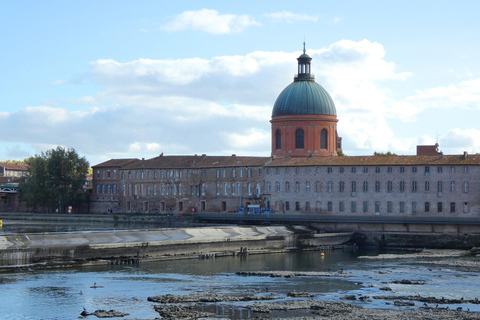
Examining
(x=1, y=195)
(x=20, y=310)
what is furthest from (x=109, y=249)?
(x=1, y=195)

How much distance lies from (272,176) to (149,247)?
2944cm

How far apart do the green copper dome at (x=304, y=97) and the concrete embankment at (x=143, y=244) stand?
22585mm

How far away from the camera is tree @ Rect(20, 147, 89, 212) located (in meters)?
102

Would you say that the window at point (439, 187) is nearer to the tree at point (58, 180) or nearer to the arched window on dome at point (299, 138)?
the arched window on dome at point (299, 138)

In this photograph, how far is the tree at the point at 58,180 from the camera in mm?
101938

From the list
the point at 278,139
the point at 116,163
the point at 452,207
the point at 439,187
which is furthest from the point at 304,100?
the point at 116,163

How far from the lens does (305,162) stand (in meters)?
77.4

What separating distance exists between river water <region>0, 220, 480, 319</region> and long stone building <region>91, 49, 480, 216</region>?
14813 millimetres

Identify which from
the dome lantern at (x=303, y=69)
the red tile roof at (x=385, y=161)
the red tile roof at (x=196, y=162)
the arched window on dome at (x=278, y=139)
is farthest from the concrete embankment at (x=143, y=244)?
the dome lantern at (x=303, y=69)

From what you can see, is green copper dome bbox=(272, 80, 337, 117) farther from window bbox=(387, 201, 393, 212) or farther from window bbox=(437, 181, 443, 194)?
window bbox=(437, 181, 443, 194)

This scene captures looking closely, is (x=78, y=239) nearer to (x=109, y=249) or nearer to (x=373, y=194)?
(x=109, y=249)

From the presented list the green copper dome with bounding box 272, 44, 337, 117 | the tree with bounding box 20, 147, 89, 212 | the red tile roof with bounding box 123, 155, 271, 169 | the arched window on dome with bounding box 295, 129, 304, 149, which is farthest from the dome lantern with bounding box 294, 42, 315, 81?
the tree with bounding box 20, 147, 89, 212

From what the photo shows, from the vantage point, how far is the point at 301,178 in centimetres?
7669

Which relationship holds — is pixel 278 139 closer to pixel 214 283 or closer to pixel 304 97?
pixel 304 97
